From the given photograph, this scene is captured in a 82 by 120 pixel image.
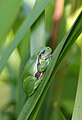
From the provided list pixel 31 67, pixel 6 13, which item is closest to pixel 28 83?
pixel 31 67

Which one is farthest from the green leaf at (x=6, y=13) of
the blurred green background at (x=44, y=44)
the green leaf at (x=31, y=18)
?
the green leaf at (x=31, y=18)

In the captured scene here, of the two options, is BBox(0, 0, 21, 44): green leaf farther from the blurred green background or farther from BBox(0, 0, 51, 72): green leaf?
BBox(0, 0, 51, 72): green leaf

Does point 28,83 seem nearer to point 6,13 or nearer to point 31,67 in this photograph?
point 31,67

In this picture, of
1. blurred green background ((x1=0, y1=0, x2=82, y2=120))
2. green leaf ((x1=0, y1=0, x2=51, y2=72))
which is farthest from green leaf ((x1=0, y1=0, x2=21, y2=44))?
green leaf ((x1=0, y1=0, x2=51, y2=72))

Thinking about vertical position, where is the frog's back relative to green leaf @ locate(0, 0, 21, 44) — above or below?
below

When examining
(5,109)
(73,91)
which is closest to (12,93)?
(5,109)

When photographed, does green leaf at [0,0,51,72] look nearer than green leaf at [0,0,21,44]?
Yes

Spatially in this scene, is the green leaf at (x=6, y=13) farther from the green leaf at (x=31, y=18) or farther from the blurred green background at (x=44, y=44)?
the green leaf at (x=31, y=18)

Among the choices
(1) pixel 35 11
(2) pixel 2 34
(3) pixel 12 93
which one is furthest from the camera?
(3) pixel 12 93

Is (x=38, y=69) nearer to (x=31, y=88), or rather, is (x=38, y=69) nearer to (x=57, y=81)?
(x=31, y=88)
